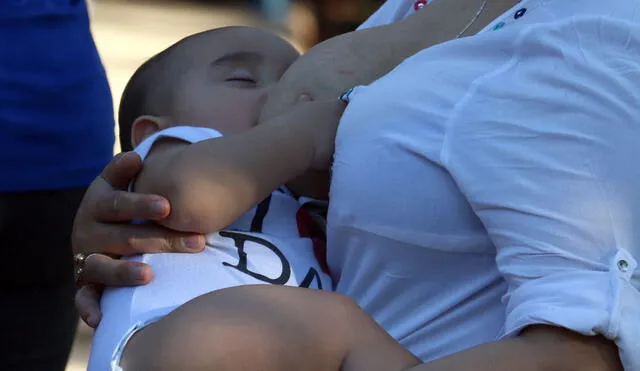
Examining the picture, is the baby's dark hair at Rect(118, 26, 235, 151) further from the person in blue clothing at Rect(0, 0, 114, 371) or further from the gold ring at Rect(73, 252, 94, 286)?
the gold ring at Rect(73, 252, 94, 286)

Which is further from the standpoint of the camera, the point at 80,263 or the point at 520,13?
the point at 80,263

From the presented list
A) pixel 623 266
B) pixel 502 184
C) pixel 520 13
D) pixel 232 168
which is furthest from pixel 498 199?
pixel 232 168

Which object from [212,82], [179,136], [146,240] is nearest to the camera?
[146,240]

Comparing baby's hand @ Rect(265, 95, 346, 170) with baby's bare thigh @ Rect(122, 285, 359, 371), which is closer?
baby's bare thigh @ Rect(122, 285, 359, 371)

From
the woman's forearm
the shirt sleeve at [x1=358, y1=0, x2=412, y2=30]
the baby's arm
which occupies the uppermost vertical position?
the shirt sleeve at [x1=358, y1=0, x2=412, y2=30]

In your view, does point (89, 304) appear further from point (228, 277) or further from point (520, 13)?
point (520, 13)

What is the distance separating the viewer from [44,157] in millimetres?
1818

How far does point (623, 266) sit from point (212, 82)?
2.98 ft

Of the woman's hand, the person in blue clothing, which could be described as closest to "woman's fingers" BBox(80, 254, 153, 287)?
the woman's hand

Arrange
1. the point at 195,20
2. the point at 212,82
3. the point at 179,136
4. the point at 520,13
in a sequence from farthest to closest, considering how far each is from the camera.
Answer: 1. the point at 195,20
2. the point at 212,82
3. the point at 179,136
4. the point at 520,13

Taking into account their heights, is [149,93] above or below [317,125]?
below

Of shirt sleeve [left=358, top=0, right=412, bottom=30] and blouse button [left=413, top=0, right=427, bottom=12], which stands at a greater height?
blouse button [left=413, top=0, right=427, bottom=12]

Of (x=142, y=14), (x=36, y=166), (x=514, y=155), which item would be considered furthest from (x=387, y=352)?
(x=142, y=14)

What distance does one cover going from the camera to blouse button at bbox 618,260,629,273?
94cm
